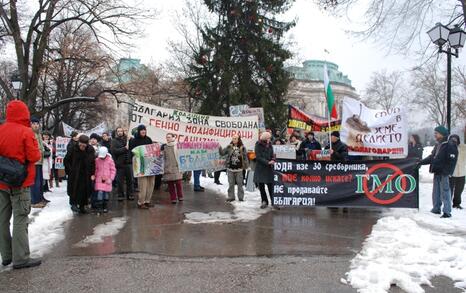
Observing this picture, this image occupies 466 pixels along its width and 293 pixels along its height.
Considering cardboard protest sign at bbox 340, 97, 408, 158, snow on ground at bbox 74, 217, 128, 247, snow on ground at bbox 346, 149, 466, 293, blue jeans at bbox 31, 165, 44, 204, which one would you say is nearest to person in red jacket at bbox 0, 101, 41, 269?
snow on ground at bbox 74, 217, 128, 247

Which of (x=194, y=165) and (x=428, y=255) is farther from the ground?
(x=194, y=165)

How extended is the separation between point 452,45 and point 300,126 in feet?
16.4

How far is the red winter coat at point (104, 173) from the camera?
30.9 feet

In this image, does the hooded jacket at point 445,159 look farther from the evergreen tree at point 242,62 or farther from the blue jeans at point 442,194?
the evergreen tree at point 242,62

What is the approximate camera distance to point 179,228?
26.0 feet

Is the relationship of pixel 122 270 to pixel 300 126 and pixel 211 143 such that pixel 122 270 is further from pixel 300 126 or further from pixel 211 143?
pixel 300 126

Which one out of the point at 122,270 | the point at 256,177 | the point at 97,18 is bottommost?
the point at 122,270

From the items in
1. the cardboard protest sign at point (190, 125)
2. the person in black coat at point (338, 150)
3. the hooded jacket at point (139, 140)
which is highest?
the cardboard protest sign at point (190, 125)

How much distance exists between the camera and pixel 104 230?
777cm

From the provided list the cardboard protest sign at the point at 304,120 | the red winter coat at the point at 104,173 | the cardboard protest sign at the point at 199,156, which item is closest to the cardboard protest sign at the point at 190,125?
the cardboard protest sign at the point at 199,156

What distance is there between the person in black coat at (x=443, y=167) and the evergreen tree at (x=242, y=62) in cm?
1844

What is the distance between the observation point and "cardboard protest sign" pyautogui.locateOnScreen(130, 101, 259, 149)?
38.2 feet

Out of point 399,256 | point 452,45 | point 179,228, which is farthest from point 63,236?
point 452,45

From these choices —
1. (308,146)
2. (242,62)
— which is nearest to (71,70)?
(242,62)
